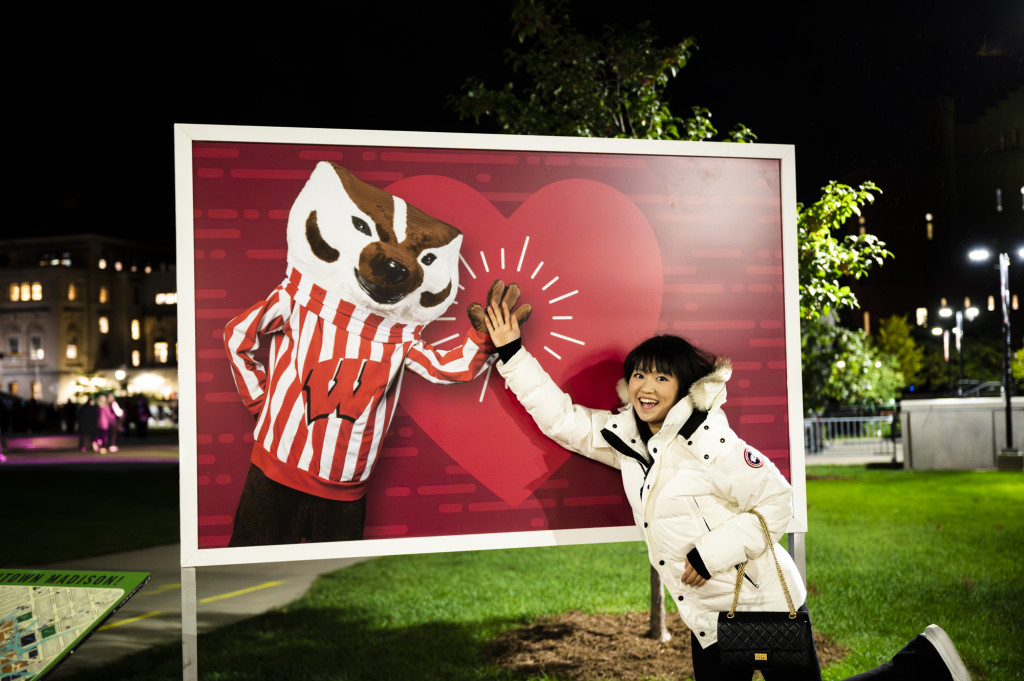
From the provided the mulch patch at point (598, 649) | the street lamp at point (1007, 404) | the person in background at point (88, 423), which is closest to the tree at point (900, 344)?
the street lamp at point (1007, 404)

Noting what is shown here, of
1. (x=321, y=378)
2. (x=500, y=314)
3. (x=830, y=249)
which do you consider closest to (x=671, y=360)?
(x=500, y=314)

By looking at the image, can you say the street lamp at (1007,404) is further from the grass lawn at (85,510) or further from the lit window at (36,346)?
the lit window at (36,346)

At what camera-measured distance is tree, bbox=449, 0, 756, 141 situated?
702 centimetres

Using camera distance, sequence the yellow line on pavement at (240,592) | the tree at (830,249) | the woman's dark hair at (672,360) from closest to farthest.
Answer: the woman's dark hair at (672,360)
the tree at (830,249)
the yellow line on pavement at (240,592)

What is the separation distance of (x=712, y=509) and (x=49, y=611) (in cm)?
270

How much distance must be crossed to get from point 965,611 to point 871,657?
162 centimetres

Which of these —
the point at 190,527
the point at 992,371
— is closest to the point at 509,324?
the point at 190,527

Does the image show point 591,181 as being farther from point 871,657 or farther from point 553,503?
point 871,657

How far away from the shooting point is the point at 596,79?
730 centimetres

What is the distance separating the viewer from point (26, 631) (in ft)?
10.6

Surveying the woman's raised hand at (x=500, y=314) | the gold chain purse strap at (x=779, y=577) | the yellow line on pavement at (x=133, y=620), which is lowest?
the yellow line on pavement at (x=133, y=620)

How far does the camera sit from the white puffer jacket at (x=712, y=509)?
361 cm

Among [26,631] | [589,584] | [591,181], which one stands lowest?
[589,584]

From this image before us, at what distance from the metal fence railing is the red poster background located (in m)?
19.4
